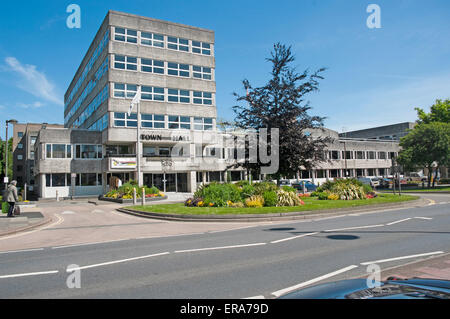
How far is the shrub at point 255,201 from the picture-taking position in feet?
56.1

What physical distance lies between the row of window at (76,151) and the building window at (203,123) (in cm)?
1189

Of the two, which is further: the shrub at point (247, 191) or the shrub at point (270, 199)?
the shrub at point (247, 191)

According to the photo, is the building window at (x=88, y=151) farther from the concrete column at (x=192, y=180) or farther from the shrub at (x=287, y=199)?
the shrub at (x=287, y=199)

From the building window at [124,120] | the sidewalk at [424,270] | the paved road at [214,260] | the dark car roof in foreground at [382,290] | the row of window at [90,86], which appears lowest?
the paved road at [214,260]

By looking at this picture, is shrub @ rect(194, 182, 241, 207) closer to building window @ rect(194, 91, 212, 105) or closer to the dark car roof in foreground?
the dark car roof in foreground

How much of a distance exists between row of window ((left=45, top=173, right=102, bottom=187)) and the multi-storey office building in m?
0.10

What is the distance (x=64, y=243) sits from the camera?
32.4ft

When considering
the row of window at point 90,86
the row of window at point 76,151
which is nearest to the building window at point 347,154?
the row of window at point 76,151

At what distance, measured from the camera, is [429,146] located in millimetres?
39781

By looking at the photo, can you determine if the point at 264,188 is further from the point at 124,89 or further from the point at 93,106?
the point at 93,106

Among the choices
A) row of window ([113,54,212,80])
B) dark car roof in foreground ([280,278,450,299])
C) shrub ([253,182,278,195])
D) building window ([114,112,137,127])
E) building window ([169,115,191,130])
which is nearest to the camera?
dark car roof in foreground ([280,278,450,299])

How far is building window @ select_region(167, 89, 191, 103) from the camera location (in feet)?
125

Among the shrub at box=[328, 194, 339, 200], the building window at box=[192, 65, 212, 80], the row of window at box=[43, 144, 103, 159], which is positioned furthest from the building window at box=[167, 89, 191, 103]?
the shrub at box=[328, 194, 339, 200]
